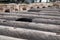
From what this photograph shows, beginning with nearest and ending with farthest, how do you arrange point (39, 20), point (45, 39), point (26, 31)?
point (45, 39)
point (26, 31)
point (39, 20)

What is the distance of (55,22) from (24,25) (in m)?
0.27

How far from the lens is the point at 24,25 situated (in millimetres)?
1423

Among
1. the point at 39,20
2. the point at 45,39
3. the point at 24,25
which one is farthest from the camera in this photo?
the point at 39,20

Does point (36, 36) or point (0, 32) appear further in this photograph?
point (0, 32)

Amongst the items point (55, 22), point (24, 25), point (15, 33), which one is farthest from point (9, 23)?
point (55, 22)

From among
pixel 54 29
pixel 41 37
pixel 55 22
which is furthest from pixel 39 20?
pixel 41 37

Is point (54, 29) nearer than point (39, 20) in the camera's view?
Yes

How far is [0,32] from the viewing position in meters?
1.34

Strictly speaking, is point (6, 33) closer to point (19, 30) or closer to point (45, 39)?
point (19, 30)

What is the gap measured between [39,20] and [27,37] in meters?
0.40

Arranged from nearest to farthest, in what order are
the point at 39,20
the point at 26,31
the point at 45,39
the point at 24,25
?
the point at 45,39 → the point at 26,31 → the point at 24,25 → the point at 39,20

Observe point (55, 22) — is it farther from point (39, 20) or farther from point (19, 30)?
point (19, 30)

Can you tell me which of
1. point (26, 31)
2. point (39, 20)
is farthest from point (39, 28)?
point (39, 20)

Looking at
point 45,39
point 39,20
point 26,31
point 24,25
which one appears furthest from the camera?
point 39,20
